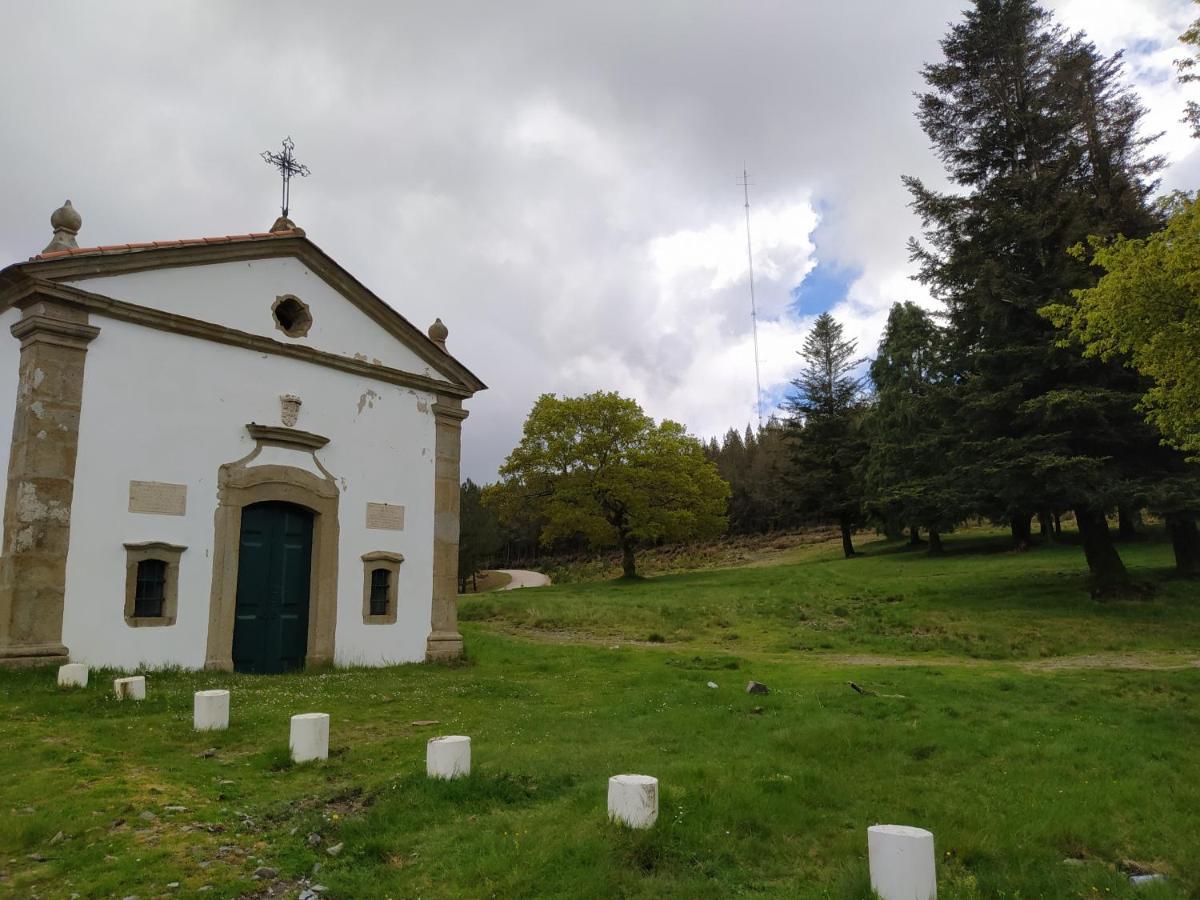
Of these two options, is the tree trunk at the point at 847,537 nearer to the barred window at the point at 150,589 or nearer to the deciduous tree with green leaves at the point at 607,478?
the deciduous tree with green leaves at the point at 607,478

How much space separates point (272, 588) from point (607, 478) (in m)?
25.4

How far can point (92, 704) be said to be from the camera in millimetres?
8906

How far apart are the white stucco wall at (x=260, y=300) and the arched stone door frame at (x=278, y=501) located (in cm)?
186

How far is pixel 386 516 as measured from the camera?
1453 cm

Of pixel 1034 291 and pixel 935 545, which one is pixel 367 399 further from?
pixel 935 545

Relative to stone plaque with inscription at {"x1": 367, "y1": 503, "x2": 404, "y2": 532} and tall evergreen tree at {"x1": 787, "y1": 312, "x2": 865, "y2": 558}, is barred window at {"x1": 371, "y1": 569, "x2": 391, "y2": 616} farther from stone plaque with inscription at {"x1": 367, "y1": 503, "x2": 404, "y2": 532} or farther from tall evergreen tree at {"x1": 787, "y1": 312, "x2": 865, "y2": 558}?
tall evergreen tree at {"x1": 787, "y1": 312, "x2": 865, "y2": 558}

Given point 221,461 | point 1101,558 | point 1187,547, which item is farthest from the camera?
point 1187,547

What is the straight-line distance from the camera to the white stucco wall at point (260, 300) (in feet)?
39.0

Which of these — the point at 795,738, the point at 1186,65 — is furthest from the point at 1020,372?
the point at 795,738

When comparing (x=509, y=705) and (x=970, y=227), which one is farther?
(x=970, y=227)

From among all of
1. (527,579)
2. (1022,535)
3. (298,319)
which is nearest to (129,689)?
(298,319)

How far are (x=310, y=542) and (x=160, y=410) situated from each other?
3.29 meters

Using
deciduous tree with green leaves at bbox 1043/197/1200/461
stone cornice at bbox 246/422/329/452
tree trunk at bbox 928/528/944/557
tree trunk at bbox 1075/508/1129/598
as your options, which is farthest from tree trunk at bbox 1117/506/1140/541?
stone cornice at bbox 246/422/329/452

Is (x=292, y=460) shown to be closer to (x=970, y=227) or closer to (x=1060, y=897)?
(x=1060, y=897)
